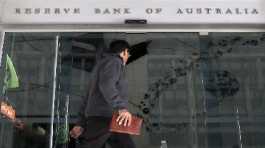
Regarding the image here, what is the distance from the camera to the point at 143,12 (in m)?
5.71

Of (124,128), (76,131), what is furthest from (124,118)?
(76,131)

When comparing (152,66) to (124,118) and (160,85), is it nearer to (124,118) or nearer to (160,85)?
(160,85)

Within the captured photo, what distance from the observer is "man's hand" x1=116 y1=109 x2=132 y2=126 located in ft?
18.5

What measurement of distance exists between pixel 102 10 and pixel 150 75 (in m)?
0.80

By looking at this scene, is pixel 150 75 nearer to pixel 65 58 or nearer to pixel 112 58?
pixel 112 58

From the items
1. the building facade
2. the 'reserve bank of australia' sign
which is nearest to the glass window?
the building facade

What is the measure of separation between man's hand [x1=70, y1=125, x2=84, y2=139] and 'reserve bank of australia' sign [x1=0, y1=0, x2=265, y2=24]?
103 cm

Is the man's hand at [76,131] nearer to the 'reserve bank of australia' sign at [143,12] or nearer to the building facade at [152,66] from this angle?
the building facade at [152,66]

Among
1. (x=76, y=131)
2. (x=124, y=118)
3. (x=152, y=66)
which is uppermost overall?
(x=152, y=66)

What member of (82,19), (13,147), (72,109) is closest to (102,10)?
(82,19)

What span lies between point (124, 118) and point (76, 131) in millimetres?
490

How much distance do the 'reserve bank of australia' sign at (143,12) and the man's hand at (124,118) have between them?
871 millimetres

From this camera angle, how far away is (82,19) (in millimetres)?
5738

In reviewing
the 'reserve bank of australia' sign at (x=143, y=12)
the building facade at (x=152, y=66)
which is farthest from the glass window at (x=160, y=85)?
the 'reserve bank of australia' sign at (x=143, y=12)
